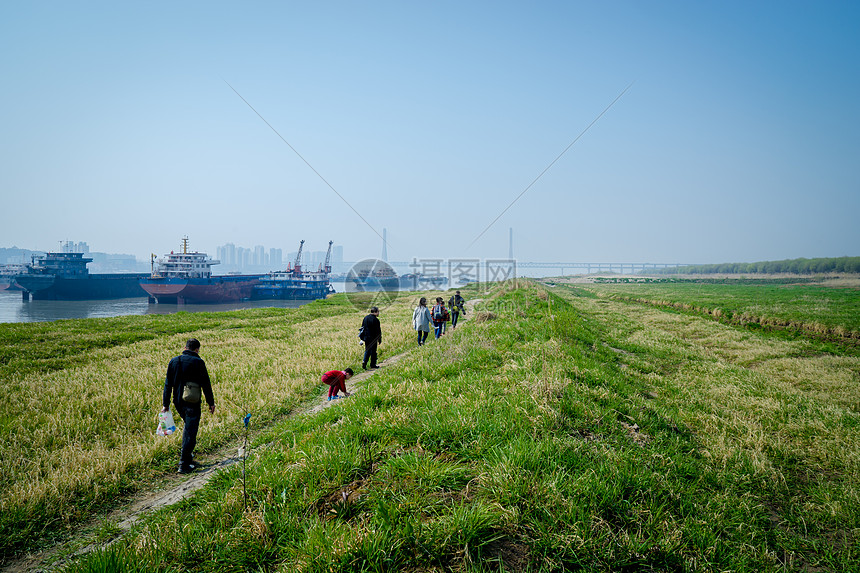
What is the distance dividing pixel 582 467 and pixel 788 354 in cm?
1809

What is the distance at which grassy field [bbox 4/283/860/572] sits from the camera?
300cm

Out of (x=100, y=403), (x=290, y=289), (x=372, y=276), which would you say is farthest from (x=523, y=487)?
(x=372, y=276)

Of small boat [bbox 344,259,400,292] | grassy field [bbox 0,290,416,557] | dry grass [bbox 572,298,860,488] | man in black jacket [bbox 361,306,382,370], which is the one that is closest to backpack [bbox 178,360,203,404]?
grassy field [bbox 0,290,416,557]

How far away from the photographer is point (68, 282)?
3000 inches

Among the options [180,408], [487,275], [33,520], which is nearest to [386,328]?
[180,408]

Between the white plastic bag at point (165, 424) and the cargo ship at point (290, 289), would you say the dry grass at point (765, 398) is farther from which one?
the cargo ship at point (290, 289)

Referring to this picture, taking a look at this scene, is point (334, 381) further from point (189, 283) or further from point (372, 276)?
point (372, 276)

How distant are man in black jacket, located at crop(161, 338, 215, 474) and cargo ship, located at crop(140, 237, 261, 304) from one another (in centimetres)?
8092

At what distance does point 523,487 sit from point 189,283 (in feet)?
288

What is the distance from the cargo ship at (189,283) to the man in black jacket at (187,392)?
265 ft

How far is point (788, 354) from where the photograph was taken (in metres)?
15.3

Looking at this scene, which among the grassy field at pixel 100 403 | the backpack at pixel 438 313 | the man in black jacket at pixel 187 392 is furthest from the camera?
the backpack at pixel 438 313

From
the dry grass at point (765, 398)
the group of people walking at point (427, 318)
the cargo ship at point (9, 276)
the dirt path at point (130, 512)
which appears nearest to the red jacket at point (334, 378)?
the dirt path at point (130, 512)

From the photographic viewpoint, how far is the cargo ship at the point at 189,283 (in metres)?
72.1
